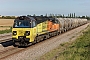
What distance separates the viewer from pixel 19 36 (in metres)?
21.2

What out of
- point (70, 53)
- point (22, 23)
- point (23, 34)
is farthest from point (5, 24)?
point (70, 53)

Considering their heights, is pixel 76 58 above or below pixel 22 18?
below

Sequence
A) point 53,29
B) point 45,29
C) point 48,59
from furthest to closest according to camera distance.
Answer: point 53,29 < point 45,29 < point 48,59

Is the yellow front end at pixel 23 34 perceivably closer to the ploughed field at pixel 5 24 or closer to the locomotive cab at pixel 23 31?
the locomotive cab at pixel 23 31

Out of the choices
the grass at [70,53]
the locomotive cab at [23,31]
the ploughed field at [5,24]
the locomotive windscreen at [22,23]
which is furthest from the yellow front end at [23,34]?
the ploughed field at [5,24]

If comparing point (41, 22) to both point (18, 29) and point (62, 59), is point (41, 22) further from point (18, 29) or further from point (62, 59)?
point (62, 59)

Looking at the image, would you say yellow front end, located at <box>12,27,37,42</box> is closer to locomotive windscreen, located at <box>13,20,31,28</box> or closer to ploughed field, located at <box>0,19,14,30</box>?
locomotive windscreen, located at <box>13,20,31,28</box>

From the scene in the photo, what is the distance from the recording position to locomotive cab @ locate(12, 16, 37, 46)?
21203 millimetres

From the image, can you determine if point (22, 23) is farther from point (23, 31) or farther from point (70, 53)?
point (70, 53)

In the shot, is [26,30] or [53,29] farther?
[53,29]

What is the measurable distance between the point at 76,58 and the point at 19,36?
966 cm

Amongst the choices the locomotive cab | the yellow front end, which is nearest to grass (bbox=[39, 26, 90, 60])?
the yellow front end

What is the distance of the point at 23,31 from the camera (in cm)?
2128

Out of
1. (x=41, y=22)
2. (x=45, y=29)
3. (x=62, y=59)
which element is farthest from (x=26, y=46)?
(x=62, y=59)
